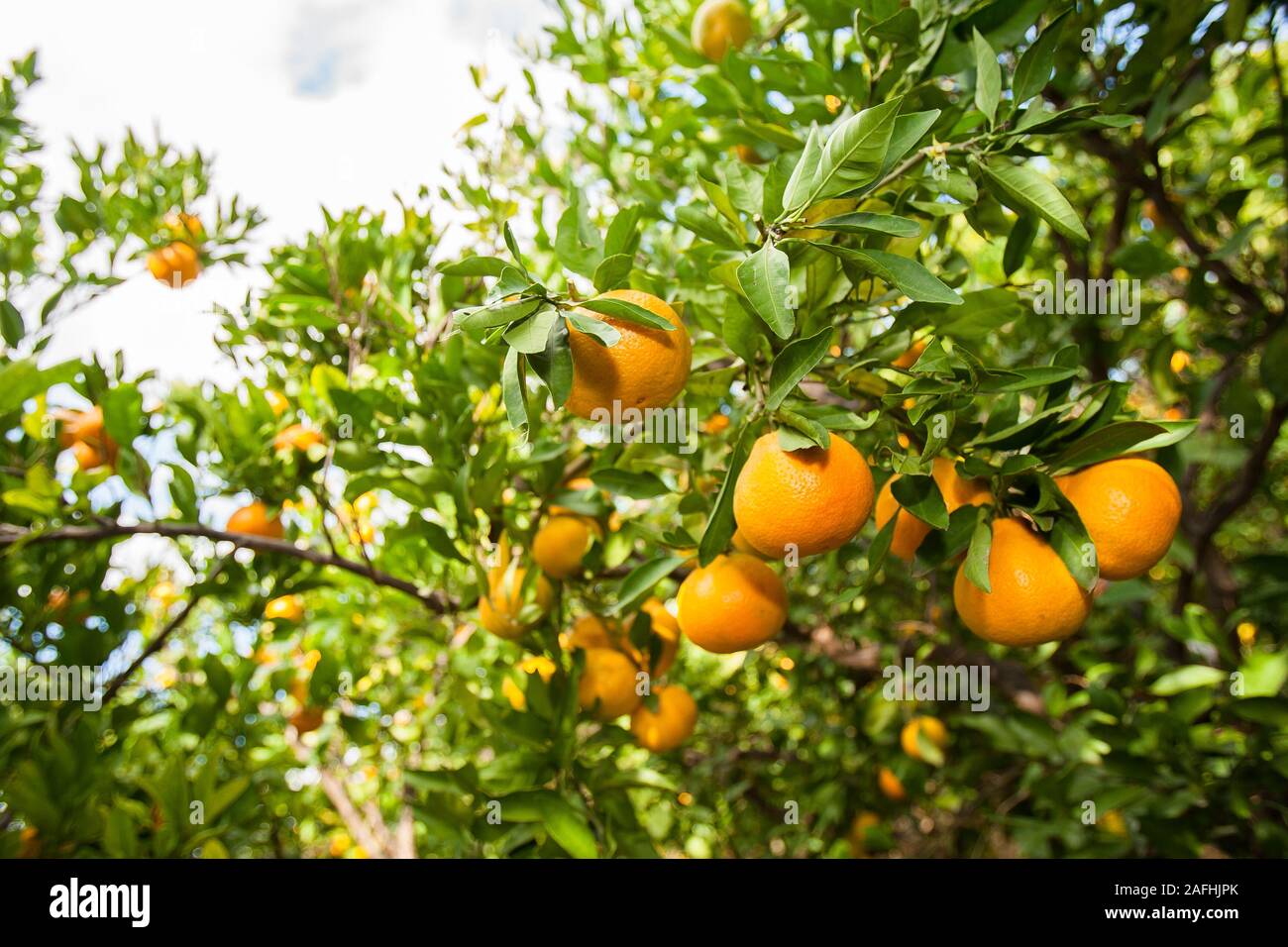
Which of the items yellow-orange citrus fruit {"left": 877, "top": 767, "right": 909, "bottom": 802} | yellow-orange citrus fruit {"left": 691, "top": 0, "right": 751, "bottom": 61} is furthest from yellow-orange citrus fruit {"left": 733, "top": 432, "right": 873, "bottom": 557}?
yellow-orange citrus fruit {"left": 877, "top": 767, "right": 909, "bottom": 802}

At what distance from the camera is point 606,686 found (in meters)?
1.46

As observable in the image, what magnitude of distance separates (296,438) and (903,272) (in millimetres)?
1443

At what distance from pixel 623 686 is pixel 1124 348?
6.32 feet

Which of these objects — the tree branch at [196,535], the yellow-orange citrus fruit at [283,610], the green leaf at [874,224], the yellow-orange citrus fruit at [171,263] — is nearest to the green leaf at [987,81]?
the green leaf at [874,224]

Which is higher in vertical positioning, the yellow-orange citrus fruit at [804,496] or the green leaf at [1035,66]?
the green leaf at [1035,66]

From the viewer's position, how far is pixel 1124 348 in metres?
2.45

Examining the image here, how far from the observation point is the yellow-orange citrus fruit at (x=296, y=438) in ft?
6.07

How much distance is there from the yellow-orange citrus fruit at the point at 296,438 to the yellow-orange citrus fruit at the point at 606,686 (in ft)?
2.70

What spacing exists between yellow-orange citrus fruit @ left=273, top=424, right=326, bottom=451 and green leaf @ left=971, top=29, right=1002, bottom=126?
143 cm

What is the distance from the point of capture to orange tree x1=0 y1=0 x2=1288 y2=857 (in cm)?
100

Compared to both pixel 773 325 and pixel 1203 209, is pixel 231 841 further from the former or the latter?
pixel 1203 209

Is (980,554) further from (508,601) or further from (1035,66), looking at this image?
(508,601)

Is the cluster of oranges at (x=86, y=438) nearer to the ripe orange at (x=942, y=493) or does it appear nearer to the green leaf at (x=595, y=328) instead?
the green leaf at (x=595, y=328)
